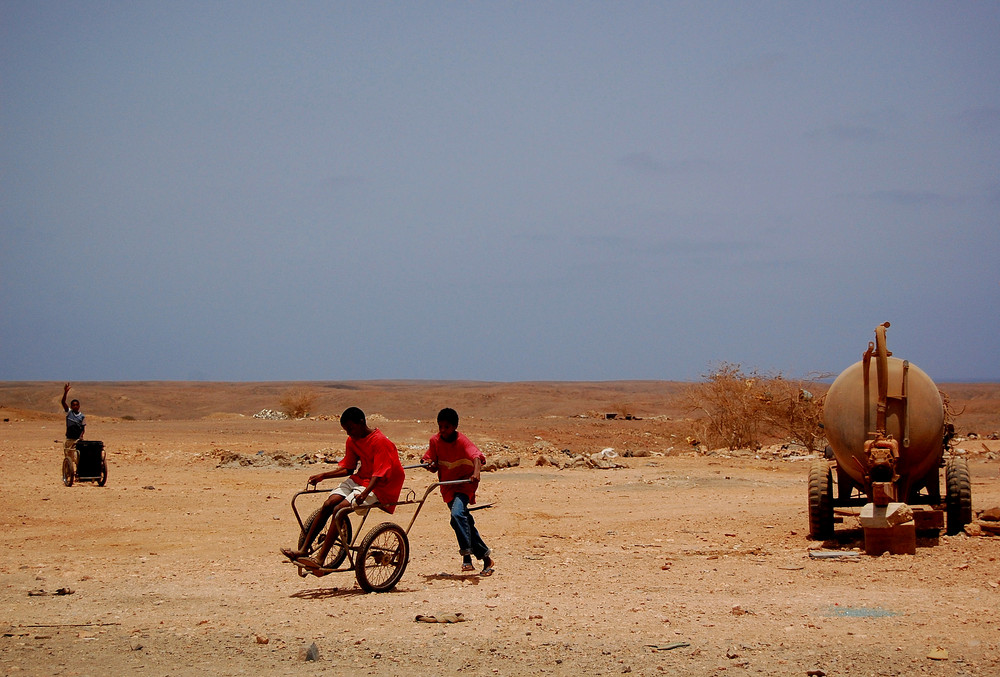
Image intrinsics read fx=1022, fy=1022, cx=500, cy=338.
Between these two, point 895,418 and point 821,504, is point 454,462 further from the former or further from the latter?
point 895,418

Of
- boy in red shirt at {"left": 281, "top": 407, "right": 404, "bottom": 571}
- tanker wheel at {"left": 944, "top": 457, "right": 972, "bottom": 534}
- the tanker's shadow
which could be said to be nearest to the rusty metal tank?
tanker wheel at {"left": 944, "top": 457, "right": 972, "bottom": 534}

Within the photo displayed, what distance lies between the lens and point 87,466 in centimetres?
2042

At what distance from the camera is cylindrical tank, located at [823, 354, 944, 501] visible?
12.2 m

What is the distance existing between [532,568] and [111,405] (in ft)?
240

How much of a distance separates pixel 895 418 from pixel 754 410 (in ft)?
63.1

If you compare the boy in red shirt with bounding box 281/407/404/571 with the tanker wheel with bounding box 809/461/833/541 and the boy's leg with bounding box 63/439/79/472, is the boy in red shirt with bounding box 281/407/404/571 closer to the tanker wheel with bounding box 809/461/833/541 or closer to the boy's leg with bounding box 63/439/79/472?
the tanker wheel with bounding box 809/461/833/541

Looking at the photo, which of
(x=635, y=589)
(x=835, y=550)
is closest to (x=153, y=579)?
(x=635, y=589)

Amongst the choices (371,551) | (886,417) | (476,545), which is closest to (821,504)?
(886,417)

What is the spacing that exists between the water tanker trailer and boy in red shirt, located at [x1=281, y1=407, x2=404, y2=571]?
546cm

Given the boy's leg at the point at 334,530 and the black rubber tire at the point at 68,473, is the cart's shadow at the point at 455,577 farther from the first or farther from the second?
the black rubber tire at the point at 68,473

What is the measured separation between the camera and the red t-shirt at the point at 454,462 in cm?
1040

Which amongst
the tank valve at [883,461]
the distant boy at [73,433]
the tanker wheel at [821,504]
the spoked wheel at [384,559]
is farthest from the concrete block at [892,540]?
the distant boy at [73,433]

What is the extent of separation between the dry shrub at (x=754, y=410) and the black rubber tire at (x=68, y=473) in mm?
18861

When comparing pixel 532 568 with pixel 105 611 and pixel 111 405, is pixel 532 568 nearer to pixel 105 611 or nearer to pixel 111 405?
pixel 105 611
